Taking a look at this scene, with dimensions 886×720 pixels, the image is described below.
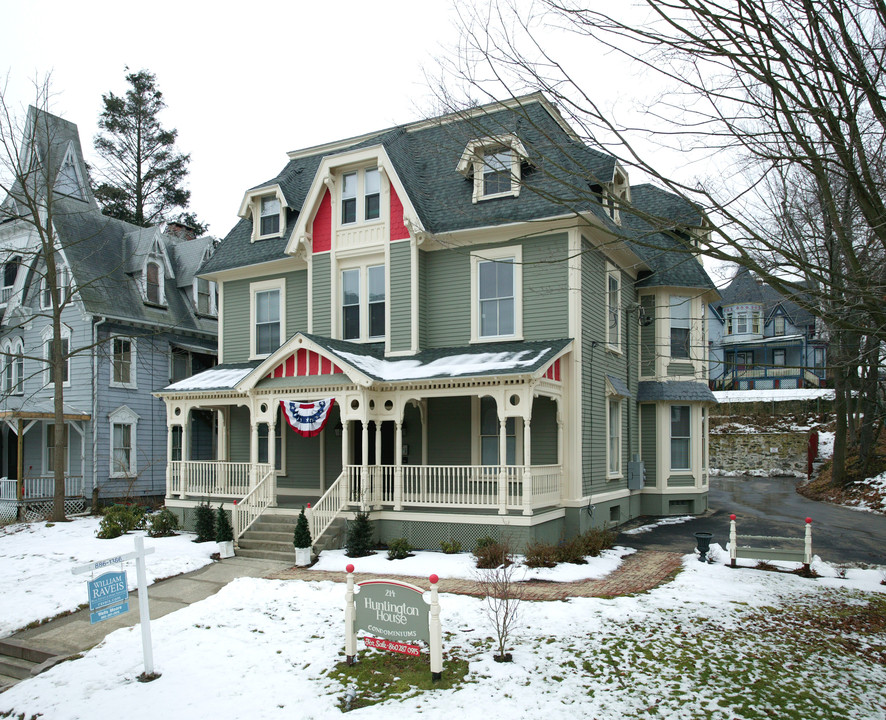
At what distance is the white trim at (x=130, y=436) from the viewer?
23158mm

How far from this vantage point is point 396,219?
54.8 feet

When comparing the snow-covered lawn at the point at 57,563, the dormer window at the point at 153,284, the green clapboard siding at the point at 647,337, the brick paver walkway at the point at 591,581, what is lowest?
the snow-covered lawn at the point at 57,563

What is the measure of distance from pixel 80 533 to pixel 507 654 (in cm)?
1395

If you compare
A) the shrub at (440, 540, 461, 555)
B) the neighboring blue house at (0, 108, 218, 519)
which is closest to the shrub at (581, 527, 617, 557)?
the shrub at (440, 540, 461, 555)

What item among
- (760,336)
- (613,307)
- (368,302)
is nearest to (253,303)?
(368,302)

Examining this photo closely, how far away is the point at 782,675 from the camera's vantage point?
7.40 metres

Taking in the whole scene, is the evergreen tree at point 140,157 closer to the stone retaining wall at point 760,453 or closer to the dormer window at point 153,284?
the dormer window at point 153,284

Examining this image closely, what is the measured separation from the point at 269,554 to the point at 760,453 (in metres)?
28.6

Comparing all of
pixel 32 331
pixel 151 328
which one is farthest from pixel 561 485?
pixel 32 331

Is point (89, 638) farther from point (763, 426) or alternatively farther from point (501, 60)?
point (763, 426)

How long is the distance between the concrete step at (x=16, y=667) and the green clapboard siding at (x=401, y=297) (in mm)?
9568

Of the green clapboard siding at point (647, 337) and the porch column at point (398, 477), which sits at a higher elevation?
the green clapboard siding at point (647, 337)

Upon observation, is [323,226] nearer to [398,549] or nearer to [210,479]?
[210,479]

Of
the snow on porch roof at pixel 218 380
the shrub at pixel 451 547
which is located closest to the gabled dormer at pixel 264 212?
the snow on porch roof at pixel 218 380
